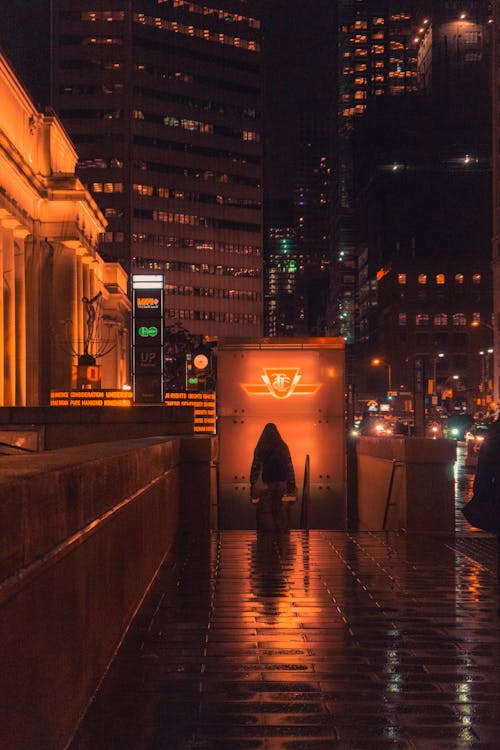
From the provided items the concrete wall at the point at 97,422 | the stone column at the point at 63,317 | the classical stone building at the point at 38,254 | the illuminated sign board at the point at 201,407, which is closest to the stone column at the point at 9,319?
the classical stone building at the point at 38,254

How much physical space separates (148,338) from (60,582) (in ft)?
146

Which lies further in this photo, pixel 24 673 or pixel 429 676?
pixel 429 676

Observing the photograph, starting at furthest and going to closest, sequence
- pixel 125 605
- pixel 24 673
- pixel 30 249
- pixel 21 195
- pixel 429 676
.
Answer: pixel 30 249, pixel 21 195, pixel 125 605, pixel 429 676, pixel 24 673

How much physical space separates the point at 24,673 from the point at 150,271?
15915 centimetres

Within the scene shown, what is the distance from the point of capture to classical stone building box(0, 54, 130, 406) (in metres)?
70.4

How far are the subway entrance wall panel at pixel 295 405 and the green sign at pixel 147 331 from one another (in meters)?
28.6

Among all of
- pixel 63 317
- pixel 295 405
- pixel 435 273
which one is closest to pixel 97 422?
pixel 295 405

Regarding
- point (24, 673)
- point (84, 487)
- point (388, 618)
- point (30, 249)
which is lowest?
point (388, 618)

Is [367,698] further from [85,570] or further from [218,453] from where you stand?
[218,453]

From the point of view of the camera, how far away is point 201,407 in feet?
116

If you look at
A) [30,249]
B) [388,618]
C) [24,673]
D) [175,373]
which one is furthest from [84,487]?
[175,373]

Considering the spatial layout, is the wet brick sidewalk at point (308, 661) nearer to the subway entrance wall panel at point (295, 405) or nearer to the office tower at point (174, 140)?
the subway entrance wall panel at point (295, 405)

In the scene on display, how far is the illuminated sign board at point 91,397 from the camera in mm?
46031

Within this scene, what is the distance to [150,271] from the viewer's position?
16225cm
